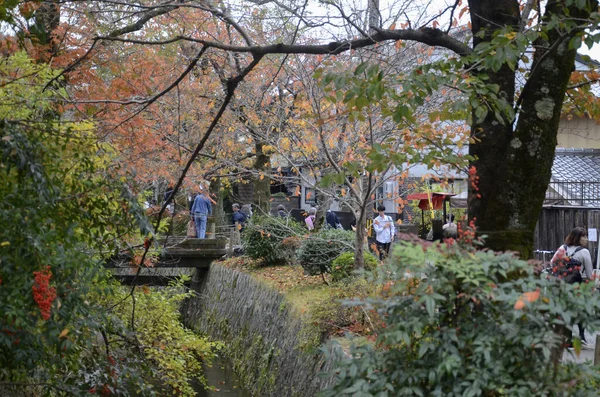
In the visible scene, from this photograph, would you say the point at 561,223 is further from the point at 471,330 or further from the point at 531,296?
the point at 531,296

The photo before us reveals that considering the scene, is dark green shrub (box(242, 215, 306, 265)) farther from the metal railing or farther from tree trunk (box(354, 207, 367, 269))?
the metal railing

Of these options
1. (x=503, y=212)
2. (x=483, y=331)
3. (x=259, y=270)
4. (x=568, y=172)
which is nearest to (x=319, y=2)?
(x=503, y=212)

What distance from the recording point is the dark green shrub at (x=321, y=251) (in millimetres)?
15141

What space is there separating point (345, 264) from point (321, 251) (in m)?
1.17

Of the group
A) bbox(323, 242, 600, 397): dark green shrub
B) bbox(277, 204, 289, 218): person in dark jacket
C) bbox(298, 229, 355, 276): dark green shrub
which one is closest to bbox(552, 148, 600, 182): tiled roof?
bbox(277, 204, 289, 218): person in dark jacket

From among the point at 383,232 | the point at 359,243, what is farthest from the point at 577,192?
the point at 359,243

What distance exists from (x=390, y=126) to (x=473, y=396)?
9601 millimetres

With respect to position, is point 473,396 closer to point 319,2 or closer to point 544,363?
point 544,363

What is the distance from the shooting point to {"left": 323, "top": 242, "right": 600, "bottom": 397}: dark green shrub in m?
4.17

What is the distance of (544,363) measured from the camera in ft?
13.9

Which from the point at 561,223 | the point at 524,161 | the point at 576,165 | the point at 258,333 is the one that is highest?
the point at 576,165

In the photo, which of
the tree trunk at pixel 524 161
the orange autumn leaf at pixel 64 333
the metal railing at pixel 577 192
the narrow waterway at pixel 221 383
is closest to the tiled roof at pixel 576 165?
the metal railing at pixel 577 192

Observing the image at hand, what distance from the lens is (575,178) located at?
2283 centimetres

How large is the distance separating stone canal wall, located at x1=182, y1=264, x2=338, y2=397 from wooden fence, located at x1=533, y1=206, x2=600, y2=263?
771 cm
